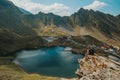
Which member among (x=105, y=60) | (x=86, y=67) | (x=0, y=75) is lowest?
(x=0, y=75)

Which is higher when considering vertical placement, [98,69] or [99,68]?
[98,69]

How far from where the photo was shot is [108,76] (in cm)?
3522

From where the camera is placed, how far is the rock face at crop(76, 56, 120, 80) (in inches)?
1392

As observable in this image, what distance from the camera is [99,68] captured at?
158 feet

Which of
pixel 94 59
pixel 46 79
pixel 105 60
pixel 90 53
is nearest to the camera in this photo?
pixel 105 60

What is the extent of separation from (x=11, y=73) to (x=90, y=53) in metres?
151

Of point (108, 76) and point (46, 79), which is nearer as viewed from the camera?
point (108, 76)

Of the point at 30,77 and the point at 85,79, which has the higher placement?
the point at 85,79

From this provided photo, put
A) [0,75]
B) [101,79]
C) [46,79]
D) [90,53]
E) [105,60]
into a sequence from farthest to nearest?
[0,75] < [46,79] < [90,53] < [105,60] < [101,79]

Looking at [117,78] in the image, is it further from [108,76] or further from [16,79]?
[16,79]

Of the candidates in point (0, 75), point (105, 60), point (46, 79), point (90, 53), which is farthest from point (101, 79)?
point (0, 75)

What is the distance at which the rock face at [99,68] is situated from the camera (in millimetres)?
35347

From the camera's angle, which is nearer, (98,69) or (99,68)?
(98,69)

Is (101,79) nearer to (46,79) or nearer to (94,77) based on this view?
(94,77)
